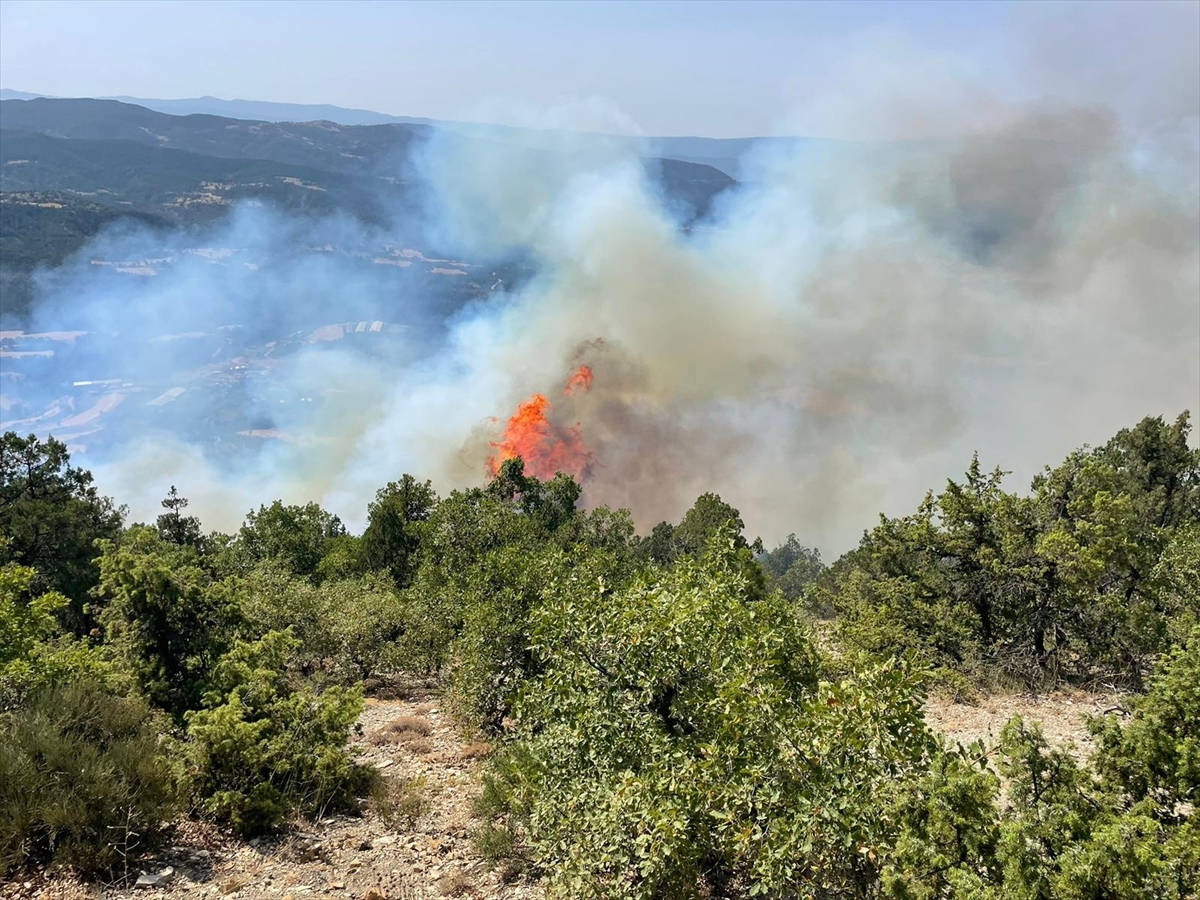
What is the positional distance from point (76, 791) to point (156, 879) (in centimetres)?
148

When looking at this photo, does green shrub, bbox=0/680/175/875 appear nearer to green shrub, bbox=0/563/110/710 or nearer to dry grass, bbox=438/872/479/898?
green shrub, bbox=0/563/110/710

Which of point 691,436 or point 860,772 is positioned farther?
point 691,436

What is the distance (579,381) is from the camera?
91.2 meters

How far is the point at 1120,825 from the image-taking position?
5.66m

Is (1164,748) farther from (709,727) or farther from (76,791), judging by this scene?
(76,791)

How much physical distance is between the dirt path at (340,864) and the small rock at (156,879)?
0.04m

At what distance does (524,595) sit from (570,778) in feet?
20.8

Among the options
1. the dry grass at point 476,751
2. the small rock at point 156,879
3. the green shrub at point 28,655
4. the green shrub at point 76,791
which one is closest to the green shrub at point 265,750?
the green shrub at point 76,791

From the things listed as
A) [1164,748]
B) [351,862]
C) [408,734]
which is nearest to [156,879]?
[351,862]

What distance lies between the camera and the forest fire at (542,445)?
271 feet

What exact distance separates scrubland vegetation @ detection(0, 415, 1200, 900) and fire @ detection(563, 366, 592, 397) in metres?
69.3

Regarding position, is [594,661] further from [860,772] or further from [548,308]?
[548,308]

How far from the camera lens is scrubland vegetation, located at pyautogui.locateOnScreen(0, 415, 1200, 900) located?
6527 millimetres

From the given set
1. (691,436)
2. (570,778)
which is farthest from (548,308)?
(570,778)
